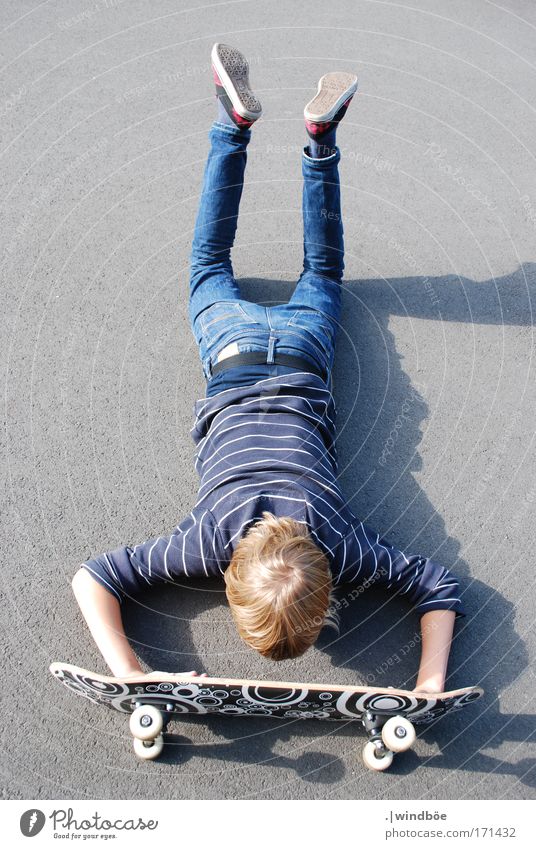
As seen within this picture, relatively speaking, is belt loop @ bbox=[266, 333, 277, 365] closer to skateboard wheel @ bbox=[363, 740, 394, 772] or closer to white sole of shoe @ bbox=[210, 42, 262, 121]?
white sole of shoe @ bbox=[210, 42, 262, 121]

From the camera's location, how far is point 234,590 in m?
1.92

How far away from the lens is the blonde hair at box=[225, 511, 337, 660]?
5.99ft

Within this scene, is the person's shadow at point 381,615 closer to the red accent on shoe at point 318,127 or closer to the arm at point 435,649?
the arm at point 435,649

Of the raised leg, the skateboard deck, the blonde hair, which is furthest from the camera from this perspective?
the raised leg

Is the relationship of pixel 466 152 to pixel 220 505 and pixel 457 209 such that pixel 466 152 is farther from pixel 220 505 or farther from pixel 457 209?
pixel 220 505

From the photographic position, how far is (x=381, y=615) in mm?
2346

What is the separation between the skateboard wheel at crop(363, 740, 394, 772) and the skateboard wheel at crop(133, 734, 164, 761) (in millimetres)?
570

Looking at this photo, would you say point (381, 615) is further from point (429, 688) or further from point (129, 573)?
point (129, 573)

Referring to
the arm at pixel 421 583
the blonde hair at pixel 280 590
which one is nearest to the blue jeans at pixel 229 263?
the arm at pixel 421 583

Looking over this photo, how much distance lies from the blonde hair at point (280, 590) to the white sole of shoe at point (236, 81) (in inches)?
55.5

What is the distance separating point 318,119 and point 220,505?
131 cm

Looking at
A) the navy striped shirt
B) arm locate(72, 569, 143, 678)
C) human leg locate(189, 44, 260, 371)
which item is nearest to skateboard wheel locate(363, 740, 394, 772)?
the navy striped shirt

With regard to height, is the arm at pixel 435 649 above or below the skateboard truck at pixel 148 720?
above

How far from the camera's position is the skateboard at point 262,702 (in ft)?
6.33
